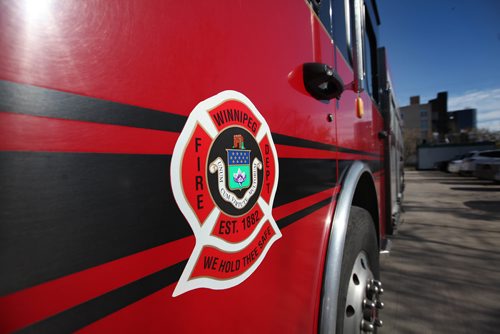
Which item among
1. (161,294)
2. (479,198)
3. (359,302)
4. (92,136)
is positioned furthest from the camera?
(479,198)

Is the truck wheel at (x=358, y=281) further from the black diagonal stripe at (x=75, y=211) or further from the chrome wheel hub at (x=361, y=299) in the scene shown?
the black diagonal stripe at (x=75, y=211)

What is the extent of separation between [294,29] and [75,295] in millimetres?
1153

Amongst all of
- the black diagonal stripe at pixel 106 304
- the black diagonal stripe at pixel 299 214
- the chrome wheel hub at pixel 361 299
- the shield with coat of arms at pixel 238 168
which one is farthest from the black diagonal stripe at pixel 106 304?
the chrome wheel hub at pixel 361 299

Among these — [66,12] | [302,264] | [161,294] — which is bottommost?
[302,264]

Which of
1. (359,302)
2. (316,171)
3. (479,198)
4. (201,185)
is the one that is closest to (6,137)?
(201,185)

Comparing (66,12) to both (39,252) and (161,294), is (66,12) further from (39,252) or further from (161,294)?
(161,294)

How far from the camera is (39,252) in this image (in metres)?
0.48

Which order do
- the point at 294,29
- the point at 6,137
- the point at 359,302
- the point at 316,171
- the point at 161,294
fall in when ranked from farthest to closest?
1. the point at 359,302
2. the point at 316,171
3. the point at 294,29
4. the point at 161,294
5. the point at 6,137

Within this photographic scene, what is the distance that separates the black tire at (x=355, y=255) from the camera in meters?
1.59

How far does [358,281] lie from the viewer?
188 cm

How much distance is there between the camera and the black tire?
1593 millimetres

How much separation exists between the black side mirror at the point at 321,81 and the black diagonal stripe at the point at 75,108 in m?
0.79

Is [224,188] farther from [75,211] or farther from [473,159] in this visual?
[473,159]

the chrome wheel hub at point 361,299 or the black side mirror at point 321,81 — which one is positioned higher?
the black side mirror at point 321,81
